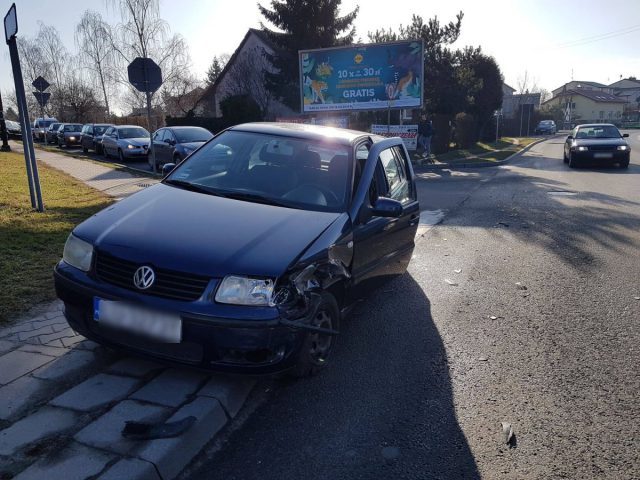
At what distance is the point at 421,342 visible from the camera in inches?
178

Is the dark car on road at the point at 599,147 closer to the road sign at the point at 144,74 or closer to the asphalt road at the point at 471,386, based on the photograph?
the asphalt road at the point at 471,386

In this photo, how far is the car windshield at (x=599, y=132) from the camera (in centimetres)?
2081

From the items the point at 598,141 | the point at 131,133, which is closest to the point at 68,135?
the point at 131,133

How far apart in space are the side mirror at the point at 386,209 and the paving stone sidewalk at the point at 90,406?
5.74ft

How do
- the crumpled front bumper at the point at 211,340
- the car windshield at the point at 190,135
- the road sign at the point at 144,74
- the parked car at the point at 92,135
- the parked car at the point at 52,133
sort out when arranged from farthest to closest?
the parked car at the point at 52,133, the parked car at the point at 92,135, the car windshield at the point at 190,135, the road sign at the point at 144,74, the crumpled front bumper at the point at 211,340

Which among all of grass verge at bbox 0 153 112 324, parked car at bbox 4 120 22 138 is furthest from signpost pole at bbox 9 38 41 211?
parked car at bbox 4 120 22 138

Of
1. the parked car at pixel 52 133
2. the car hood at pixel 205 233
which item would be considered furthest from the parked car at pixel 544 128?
the car hood at pixel 205 233

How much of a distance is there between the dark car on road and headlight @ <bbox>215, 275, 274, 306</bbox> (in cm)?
1967

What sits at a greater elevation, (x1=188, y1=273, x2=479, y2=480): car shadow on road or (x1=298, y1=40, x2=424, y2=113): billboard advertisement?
(x1=298, y1=40, x2=424, y2=113): billboard advertisement

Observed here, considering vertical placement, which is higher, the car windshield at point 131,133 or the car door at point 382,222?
the car windshield at point 131,133

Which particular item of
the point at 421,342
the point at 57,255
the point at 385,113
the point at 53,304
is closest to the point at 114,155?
the point at 385,113

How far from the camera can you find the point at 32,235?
265 inches

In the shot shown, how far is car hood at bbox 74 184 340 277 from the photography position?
3.23m

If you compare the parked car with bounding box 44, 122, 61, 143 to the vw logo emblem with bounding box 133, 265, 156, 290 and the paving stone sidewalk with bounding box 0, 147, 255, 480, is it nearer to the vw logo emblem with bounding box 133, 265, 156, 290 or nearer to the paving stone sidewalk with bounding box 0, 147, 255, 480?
the paving stone sidewalk with bounding box 0, 147, 255, 480
